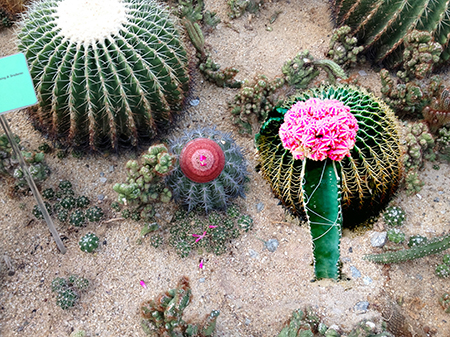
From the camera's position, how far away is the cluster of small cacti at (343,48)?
4.52 metres

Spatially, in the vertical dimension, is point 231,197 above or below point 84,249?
above

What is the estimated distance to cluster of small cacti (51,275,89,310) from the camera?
320 centimetres

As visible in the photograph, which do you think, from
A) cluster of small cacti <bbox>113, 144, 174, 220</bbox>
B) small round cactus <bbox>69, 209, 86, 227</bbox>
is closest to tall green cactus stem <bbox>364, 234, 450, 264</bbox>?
cluster of small cacti <bbox>113, 144, 174, 220</bbox>

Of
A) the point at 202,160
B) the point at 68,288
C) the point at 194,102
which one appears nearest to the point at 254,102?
the point at 194,102

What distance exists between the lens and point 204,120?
4.41 meters

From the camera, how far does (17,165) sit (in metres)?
3.74

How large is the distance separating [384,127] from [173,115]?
1.87 m

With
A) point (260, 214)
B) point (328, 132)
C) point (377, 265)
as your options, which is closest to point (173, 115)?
point (260, 214)

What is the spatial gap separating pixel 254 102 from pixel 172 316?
2.26m

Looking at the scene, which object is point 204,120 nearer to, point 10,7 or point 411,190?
point 411,190

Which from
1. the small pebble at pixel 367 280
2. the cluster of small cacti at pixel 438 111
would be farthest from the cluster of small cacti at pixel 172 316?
the cluster of small cacti at pixel 438 111

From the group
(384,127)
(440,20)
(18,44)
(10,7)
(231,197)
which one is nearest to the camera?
(384,127)

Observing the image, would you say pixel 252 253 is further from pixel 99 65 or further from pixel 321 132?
pixel 99 65

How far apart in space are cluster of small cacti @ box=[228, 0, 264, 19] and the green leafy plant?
2.36 metres
